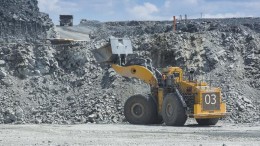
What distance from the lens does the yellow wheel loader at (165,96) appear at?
60.7 feet

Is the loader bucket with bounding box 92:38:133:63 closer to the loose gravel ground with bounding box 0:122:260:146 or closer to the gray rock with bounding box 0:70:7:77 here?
the loose gravel ground with bounding box 0:122:260:146

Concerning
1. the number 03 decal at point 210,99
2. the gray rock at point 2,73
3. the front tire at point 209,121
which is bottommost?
the front tire at point 209,121

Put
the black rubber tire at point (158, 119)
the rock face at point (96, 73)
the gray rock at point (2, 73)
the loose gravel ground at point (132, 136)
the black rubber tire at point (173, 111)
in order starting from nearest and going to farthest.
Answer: the loose gravel ground at point (132, 136) < the black rubber tire at point (173, 111) < the black rubber tire at point (158, 119) < the rock face at point (96, 73) < the gray rock at point (2, 73)

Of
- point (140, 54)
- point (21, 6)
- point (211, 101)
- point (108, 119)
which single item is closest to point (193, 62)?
point (140, 54)

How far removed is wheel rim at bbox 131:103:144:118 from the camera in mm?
19830

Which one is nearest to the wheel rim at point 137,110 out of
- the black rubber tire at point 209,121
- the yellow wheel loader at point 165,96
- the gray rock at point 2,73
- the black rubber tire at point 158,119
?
the yellow wheel loader at point 165,96

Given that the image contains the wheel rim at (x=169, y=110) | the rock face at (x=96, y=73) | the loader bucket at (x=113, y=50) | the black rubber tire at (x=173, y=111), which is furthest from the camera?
the rock face at (x=96, y=73)

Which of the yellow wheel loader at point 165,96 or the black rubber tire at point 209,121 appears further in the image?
the black rubber tire at point 209,121

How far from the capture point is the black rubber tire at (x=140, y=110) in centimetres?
1961

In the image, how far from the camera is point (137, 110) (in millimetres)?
20000

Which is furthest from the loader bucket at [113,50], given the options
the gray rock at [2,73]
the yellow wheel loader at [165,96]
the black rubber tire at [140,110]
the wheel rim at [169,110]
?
the gray rock at [2,73]

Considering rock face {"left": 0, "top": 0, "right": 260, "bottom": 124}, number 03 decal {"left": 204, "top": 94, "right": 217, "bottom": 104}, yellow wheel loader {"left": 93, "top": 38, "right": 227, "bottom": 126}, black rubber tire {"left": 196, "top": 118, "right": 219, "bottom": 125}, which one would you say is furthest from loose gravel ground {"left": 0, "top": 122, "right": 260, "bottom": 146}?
rock face {"left": 0, "top": 0, "right": 260, "bottom": 124}

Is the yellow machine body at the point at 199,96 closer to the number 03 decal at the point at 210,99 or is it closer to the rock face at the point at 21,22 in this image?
the number 03 decal at the point at 210,99

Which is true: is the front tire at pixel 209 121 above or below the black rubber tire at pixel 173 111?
below
